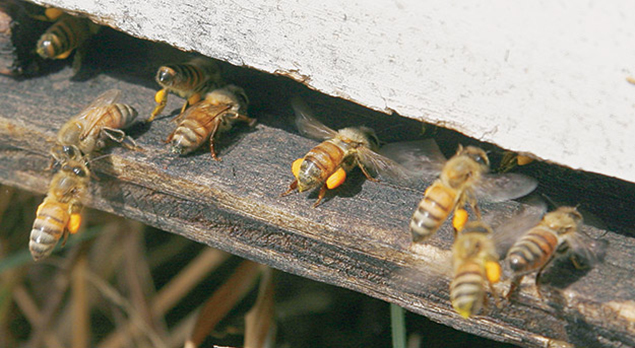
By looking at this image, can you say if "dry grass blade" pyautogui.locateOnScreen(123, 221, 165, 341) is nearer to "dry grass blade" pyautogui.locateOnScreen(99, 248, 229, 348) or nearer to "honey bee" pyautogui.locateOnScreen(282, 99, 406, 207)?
"dry grass blade" pyautogui.locateOnScreen(99, 248, 229, 348)

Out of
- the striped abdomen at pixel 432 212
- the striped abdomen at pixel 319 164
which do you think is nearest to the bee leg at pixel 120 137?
the striped abdomen at pixel 319 164

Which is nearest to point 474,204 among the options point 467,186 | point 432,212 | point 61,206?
point 467,186

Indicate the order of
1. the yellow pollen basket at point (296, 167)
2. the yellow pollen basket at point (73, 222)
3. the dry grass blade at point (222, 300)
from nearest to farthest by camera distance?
1. the yellow pollen basket at point (296, 167)
2. the yellow pollen basket at point (73, 222)
3. the dry grass blade at point (222, 300)

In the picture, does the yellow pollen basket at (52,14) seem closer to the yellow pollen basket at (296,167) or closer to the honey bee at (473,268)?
the yellow pollen basket at (296,167)

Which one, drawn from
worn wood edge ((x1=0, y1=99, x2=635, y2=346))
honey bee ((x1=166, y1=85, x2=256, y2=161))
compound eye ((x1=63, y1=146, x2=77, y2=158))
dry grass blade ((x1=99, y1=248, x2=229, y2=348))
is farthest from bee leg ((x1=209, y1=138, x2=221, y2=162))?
dry grass blade ((x1=99, y1=248, x2=229, y2=348))

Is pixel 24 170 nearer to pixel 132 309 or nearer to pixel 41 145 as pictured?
pixel 41 145

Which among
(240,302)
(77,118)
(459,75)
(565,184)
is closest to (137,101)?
(77,118)
